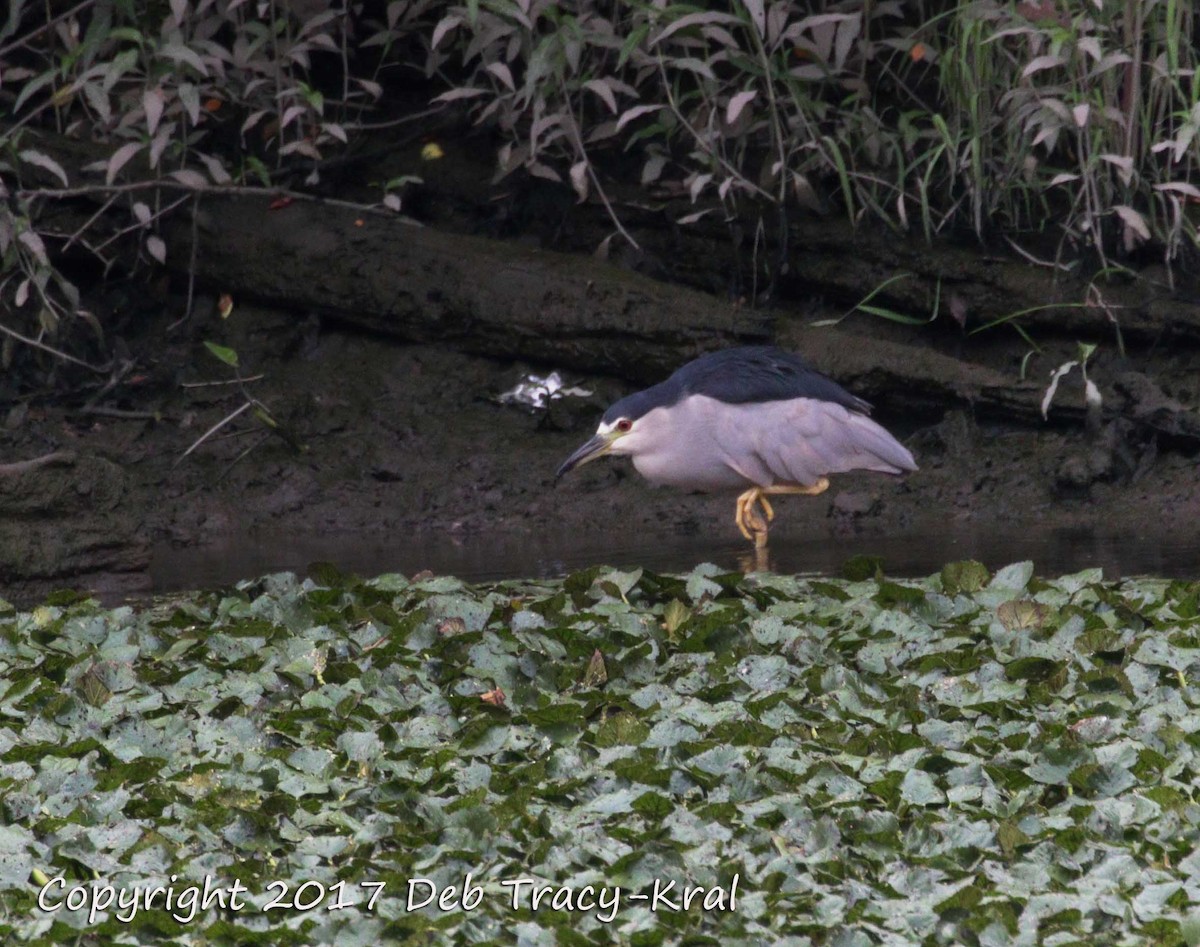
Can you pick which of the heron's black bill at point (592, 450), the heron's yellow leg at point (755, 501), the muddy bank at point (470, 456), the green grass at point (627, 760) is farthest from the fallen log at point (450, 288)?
the green grass at point (627, 760)

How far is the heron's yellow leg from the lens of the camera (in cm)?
683

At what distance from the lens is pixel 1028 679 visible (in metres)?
4.25

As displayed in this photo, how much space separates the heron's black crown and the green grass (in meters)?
1.48

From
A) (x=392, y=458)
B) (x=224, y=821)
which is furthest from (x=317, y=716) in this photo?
(x=392, y=458)

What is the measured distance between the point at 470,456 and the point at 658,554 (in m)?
1.47

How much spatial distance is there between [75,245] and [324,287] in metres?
1.11

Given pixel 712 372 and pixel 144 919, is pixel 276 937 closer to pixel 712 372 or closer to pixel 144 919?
pixel 144 919

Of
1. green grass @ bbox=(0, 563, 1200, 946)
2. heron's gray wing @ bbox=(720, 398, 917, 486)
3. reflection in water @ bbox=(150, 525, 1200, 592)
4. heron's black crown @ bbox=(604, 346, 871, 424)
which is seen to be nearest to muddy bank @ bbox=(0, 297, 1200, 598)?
reflection in water @ bbox=(150, 525, 1200, 592)

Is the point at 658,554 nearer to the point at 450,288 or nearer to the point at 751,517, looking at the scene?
the point at 751,517

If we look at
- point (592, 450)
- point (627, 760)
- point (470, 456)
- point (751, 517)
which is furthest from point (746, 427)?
point (627, 760)

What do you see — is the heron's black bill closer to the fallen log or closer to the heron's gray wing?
the heron's gray wing

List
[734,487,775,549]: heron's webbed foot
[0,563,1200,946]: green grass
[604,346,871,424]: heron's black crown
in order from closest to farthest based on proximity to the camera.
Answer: [0,563,1200,946]: green grass, [604,346,871,424]: heron's black crown, [734,487,775,549]: heron's webbed foot

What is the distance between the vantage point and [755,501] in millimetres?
7070

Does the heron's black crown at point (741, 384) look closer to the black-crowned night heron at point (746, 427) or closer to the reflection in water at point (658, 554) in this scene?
the black-crowned night heron at point (746, 427)
